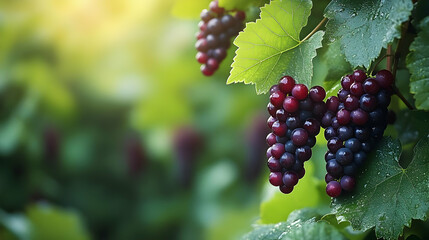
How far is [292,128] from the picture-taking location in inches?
20.8

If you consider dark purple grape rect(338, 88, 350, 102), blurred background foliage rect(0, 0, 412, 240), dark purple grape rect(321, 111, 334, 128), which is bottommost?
dark purple grape rect(321, 111, 334, 128)

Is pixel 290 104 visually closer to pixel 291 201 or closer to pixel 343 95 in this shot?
pixel 343 95

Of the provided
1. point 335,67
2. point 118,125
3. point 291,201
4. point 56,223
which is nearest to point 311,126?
point 335,67

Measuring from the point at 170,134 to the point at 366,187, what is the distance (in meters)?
1.55

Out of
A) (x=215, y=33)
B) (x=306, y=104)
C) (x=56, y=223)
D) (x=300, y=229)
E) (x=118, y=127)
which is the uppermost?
(x=118, y=127)

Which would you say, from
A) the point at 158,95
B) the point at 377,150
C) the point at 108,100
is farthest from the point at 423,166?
the point at 108,100

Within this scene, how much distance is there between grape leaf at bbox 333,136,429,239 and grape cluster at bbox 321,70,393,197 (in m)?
0.01

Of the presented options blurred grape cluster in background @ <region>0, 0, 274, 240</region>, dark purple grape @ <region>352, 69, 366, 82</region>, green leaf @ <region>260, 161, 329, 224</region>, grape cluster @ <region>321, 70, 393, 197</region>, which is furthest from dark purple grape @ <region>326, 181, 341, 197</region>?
blurred grape cluster in background @ <region>0, 0, 274, 240</region>

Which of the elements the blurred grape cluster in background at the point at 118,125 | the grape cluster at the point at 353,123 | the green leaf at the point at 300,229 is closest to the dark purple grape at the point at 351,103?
the grape cluster at the point at 353,123

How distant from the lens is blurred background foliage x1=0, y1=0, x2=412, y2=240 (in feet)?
6.59

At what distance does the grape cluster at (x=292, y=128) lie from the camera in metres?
0.52

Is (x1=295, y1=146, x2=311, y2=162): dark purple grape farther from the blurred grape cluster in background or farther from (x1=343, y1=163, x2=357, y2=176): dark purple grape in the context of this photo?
the blurred grape cluster in background

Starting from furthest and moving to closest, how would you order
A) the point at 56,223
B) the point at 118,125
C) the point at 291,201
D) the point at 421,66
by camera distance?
the point at 118,125
the point at 56,223
the point at 291,201
the point at 421,66

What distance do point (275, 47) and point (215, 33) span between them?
142 mm
